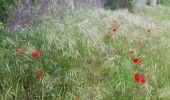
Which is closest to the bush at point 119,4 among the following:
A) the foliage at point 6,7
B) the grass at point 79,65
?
the grass at point 79,65

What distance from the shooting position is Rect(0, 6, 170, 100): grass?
3.45m

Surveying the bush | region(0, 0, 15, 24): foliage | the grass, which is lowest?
the bush

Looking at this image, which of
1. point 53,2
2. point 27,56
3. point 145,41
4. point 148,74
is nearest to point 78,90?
point 27,56

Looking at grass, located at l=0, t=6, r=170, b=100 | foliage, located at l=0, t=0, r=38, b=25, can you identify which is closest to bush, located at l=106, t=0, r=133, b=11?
grass, located at l=0, t=6, r=170, b=100

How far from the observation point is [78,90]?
345 cm

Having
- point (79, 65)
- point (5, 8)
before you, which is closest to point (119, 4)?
point (5, 8)

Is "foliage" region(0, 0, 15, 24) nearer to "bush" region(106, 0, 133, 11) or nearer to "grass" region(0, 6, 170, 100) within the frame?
"grass" region(0, 6, 170, 100)

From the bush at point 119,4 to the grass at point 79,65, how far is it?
16.3 feet

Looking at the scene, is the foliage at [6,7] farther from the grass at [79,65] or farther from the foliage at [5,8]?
the grass at [79,65]

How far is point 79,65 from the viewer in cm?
401

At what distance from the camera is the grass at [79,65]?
3447 millimetres

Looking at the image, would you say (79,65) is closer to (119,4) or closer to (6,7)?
(6,7)

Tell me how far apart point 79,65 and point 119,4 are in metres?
6.87

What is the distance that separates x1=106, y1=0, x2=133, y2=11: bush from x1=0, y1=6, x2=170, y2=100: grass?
195 inches
